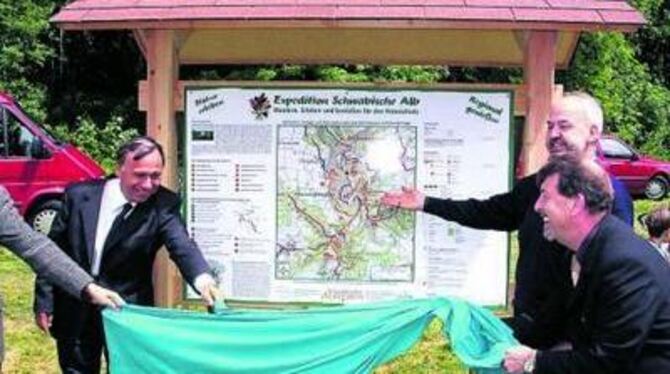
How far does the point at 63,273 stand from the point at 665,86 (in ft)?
113

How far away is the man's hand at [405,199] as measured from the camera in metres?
5.66

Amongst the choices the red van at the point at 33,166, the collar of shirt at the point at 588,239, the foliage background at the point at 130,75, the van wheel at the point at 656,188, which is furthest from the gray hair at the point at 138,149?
the van wheel at the point at 656,188

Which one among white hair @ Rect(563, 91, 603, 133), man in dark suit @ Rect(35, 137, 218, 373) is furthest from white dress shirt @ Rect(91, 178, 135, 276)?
white hair @ Rect(563, 91, 603, 133)

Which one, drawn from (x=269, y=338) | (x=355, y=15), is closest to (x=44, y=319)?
(x=269, y=338)

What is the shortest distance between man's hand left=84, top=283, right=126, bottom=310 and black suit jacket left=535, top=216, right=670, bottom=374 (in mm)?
2047

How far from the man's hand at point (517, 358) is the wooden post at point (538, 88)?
1.78 metres

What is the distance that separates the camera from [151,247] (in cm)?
514

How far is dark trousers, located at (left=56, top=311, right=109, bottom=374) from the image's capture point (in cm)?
519

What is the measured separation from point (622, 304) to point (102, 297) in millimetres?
2260

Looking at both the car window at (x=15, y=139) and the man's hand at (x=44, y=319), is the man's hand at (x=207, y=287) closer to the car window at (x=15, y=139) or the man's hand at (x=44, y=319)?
the man's hand at (x=44, y=319)

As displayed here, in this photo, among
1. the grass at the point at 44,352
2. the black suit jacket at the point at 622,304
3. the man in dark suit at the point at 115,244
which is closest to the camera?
the black suit jacket at the point at 622,304

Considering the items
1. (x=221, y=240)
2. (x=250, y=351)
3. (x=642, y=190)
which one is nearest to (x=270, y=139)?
(x=221, y=240)

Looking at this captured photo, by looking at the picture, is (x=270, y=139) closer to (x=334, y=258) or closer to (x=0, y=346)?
Result: (x=334, y=258)

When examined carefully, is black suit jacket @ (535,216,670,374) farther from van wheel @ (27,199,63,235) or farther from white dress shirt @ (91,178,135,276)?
van wheel @ (27,199,63,235)
